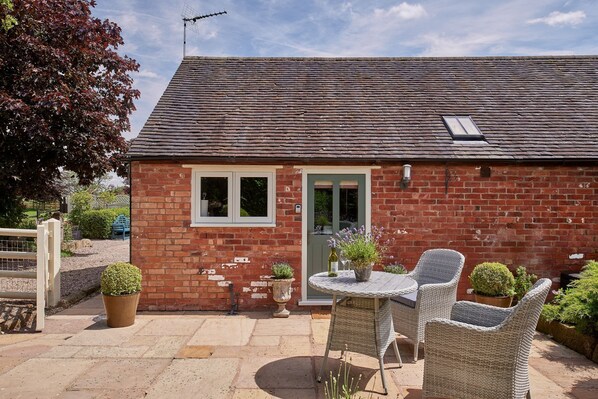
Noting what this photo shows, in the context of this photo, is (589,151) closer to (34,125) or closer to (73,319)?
(73,319)

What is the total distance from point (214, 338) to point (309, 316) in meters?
1.70

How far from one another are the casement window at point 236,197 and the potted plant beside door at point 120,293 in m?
1.53

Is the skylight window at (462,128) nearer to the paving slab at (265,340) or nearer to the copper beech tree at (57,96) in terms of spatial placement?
the paving slab at (265,340)

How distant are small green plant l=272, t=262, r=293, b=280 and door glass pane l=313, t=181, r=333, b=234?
90cm

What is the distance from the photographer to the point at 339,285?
13.5 feet

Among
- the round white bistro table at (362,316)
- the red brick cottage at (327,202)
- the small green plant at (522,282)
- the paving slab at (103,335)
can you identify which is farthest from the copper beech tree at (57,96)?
the small green plant at (522,282)

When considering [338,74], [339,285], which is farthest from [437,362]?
[338,74]

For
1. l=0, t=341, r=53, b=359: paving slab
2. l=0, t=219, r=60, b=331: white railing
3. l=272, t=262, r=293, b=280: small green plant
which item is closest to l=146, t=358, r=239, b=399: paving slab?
l=0, t=341, r=53, b=359: paving slab

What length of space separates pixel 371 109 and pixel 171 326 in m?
5.47

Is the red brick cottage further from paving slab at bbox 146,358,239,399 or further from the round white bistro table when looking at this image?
the round white bistro table

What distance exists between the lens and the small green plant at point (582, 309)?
4.71m

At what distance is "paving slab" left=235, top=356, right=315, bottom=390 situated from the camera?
3.97 m

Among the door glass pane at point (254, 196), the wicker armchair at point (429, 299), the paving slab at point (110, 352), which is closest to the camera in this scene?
the wicker armchair at point (429, 299)

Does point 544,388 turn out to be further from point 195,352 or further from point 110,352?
point 110,352
